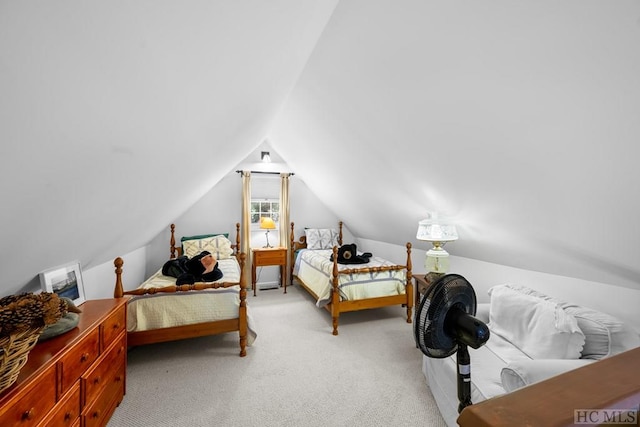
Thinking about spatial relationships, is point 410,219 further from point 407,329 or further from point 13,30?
point 13,30

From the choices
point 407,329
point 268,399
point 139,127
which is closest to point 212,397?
point 268,399

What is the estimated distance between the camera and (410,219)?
3.28 m

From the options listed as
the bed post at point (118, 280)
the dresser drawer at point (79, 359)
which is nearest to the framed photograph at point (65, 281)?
the bed post at point (118, 280)

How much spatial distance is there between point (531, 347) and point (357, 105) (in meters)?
2.14

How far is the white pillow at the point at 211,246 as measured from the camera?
4.21m

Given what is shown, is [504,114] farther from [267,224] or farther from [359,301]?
[267,224]

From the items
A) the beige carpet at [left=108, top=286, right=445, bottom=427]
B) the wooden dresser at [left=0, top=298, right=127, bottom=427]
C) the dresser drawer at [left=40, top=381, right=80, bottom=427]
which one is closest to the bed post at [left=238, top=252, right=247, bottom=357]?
the beige carpet at [left=108, top=286, right=445, bottom=427]

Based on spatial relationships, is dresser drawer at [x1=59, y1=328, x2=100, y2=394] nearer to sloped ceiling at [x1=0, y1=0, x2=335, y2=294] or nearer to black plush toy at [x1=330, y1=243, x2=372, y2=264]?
sloped ceiling at [x1=0, y1=0, x2=335, y2=294]

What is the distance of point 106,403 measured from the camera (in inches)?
66.2

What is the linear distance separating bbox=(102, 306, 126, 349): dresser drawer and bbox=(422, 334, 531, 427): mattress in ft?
6.78

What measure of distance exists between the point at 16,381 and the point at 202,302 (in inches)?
62.2

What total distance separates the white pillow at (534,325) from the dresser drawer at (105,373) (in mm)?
2619

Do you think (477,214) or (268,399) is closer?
(268,399)

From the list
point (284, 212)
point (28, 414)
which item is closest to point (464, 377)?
point (28, 414)
